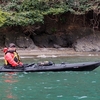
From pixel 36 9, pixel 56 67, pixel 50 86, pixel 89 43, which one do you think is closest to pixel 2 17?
pixel 36 9

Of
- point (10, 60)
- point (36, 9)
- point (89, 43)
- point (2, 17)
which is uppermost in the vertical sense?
point (36, 9)

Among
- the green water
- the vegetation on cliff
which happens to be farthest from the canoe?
the vegetation on cliff

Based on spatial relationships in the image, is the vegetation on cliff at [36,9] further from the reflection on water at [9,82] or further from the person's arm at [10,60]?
the reflection on water at [9,82]

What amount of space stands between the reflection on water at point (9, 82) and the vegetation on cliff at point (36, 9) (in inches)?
295

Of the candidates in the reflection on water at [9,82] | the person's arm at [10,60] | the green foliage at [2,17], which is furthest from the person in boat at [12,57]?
the green foliage at [2,17]

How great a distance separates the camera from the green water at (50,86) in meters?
7.72

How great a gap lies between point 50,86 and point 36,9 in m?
10.8

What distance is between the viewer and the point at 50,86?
8.95 meters

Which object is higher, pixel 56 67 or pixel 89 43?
pixel 56 67

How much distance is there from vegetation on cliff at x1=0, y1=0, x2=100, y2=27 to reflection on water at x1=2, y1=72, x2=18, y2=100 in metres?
7.49

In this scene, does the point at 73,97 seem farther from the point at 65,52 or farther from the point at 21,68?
the point at 65,52

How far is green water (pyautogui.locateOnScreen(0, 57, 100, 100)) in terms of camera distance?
25.3 ft

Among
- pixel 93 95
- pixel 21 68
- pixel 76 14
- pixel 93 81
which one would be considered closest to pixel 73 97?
pixel 93 95

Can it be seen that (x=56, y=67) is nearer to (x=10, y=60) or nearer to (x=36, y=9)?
(x=10, y=60)
